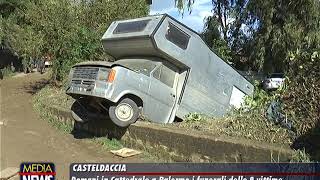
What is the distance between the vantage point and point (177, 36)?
11.9 metres

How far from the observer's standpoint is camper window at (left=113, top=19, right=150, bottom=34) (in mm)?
11809

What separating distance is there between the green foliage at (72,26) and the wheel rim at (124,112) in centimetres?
682

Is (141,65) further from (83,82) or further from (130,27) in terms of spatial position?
(83,82)

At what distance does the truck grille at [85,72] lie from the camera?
11.0 metres

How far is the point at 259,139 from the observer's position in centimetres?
884

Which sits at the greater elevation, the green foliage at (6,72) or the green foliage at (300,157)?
the green foliage at (6,72)

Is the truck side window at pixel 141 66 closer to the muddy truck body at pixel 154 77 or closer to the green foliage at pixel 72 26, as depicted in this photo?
the muddy truck body at pixel 154 77

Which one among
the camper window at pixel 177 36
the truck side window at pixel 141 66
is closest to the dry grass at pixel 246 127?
the truck side window at pixel 141 66

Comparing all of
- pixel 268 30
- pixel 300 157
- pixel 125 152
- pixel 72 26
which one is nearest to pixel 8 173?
pixel 125 152

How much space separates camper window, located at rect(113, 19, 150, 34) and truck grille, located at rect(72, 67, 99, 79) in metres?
1.46

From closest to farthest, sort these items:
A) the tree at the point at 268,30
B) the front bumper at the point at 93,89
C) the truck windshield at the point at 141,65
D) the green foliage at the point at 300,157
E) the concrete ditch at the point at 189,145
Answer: the green foliage at the point at 300,157, the concrete ditch at the point at 189,145, the front bumper at the point at 93,89, the truck windshield at the point at 141,65, the tree at the point at 268,30

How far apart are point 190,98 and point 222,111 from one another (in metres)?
A: 1.03

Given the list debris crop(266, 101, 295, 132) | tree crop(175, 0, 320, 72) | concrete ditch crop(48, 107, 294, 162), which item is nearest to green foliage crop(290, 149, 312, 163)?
concrete ditch crop(48, 107, 294, 162)
